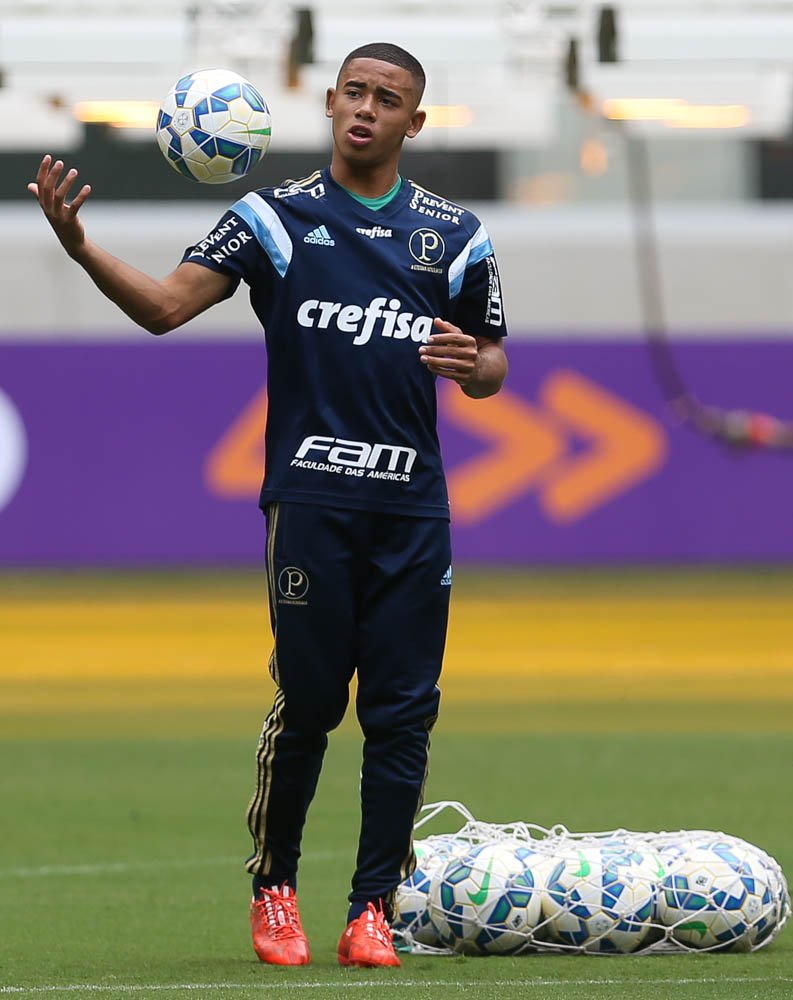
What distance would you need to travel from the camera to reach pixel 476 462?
68.7 ft

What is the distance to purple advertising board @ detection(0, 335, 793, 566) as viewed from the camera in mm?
20828

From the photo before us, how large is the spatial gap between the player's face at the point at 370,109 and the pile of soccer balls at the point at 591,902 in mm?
1965

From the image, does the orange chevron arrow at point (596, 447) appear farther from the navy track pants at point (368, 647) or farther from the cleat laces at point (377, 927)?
the cleat laces at point (377, 927)

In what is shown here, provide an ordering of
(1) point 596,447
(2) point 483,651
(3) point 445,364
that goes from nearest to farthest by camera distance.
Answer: (3) point 445,364 < (2) point 483,651 < (1) point 596,447

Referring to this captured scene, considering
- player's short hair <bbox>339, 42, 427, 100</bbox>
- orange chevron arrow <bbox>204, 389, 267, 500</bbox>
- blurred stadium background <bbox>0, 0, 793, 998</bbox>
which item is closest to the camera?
player's short hair <bbox>339, 42, 427, 100</bbox>

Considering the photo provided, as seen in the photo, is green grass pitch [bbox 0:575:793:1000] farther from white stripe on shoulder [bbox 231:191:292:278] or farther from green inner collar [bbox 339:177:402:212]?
green inner collar [bbox 339:177:402:212]

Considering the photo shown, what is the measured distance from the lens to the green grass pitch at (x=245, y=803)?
5254mm

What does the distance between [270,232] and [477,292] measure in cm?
60

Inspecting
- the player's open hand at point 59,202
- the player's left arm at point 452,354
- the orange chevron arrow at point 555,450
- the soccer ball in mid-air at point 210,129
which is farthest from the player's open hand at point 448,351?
the orange chevron arrow at point 555,450

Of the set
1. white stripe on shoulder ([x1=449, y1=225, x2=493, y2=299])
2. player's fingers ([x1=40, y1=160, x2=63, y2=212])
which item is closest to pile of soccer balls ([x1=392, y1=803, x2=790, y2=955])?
white stripe on shoulder ([x1=449, y1=225, x2=493, y2=299])

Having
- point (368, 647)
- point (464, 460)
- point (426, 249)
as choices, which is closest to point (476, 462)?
point (464, 460)

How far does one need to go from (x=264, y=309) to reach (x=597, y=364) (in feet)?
52.3

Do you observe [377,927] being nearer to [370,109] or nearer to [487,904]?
[487,904]

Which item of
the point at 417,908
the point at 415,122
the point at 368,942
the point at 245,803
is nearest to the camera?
the point at 368,942
